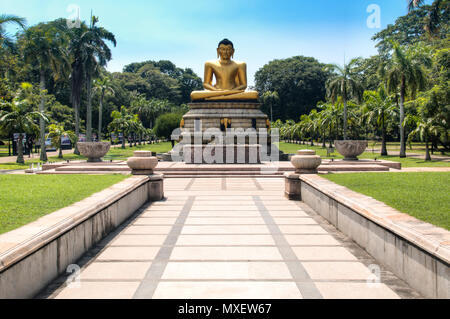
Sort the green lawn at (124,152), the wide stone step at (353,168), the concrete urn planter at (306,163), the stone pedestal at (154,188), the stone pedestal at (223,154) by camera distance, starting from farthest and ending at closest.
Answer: the green lawn at (124,152) → the stone pedestal at (223,154) → the wide stone step at (353,168) → the concrete urn planter at (306,163) → the stone pedestal at (154,188)

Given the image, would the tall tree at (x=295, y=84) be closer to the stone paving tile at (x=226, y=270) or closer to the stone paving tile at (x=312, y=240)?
the stone paving tile at (x=312, y=240)

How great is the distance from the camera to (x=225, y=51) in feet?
81.9

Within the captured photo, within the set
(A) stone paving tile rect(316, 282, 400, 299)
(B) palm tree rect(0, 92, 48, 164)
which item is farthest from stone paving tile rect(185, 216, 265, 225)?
(B) palm tree rect(0, 92, 48, 164)

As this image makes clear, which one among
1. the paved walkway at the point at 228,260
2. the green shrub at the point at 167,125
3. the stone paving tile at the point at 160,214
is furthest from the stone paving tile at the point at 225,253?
the green shrub at the point at 167,125

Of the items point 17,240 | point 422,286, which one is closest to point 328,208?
point 422,286

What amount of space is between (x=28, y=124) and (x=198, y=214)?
18163 mm

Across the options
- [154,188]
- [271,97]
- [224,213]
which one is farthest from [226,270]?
[271,97]

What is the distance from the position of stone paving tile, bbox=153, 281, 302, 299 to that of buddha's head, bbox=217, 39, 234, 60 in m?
21.9

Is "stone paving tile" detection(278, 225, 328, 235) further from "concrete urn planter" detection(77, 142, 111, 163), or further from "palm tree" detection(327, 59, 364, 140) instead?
"palm tree" detection(327, 59, 364, 140)

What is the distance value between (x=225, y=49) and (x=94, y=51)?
12.9 metres

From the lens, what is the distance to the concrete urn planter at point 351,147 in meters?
19.5

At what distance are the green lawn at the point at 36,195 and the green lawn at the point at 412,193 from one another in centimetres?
537

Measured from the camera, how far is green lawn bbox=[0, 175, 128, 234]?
5449 mm

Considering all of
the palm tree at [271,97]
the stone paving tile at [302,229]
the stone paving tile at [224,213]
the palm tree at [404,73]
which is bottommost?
the stone paving tile at [302,229]
